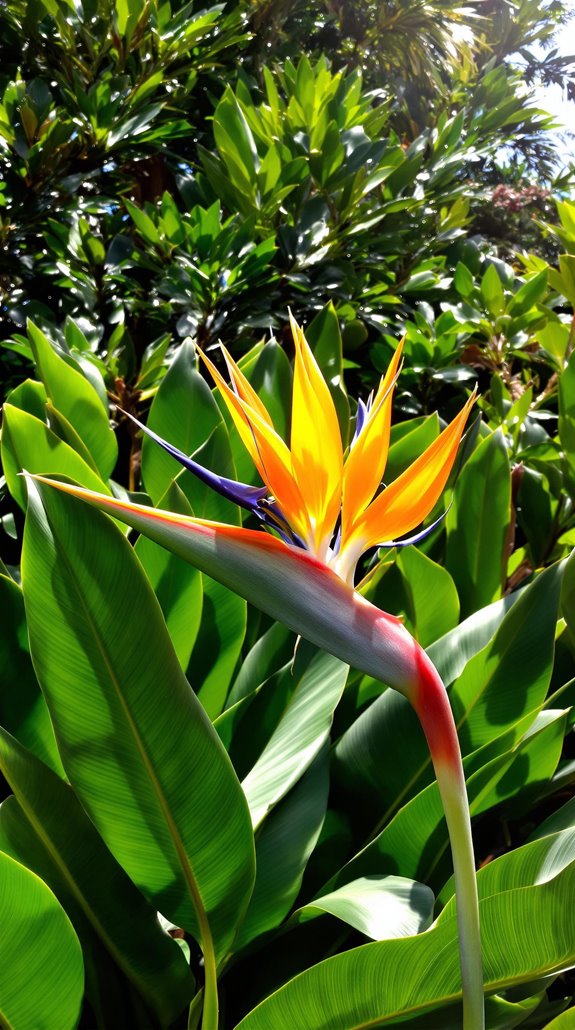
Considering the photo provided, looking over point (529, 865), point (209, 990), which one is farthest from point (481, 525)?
point (209, 990)

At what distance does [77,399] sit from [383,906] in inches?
28.4

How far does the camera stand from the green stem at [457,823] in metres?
0.40

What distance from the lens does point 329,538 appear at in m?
0.45

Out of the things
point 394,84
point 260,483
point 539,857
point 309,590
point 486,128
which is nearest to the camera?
point 309,590

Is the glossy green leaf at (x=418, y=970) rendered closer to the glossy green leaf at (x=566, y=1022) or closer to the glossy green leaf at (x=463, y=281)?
the glossy green leaf at (x=566, y=1022)

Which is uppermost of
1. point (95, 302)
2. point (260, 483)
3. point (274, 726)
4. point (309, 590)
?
point (95, 302)

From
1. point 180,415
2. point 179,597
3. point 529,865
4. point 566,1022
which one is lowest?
point 566,1022

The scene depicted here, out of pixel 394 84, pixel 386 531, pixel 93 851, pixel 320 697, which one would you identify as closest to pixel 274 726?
pixel 320 697

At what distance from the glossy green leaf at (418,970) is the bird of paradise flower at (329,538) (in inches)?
3.6

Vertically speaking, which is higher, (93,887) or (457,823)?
(457,823)

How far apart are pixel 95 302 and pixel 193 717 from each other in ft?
4.14

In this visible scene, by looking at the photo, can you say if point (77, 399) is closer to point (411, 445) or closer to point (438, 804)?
point (411, 445)

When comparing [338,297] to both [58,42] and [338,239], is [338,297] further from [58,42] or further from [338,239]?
[58,42]

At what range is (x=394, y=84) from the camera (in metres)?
3.07
